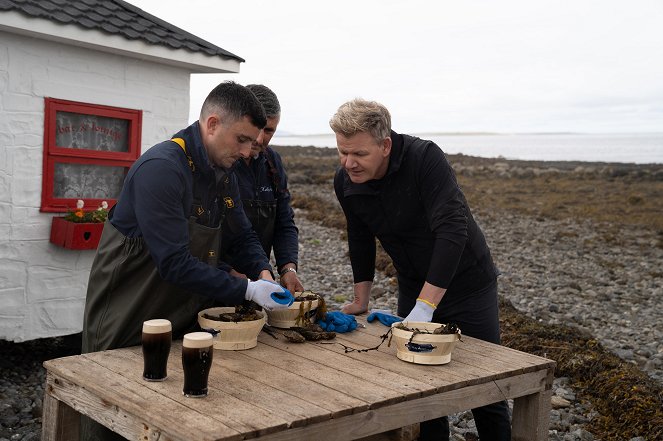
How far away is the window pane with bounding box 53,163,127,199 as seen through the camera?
705 centimetres

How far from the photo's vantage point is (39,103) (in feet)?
22.1

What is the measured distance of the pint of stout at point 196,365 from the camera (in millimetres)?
2727

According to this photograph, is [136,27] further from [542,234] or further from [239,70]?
[542,234]


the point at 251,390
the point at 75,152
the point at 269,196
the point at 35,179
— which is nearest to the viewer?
the point at 251,390

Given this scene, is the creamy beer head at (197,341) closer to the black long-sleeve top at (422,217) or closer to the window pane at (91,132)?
the black long-sleeve top at (422,217)

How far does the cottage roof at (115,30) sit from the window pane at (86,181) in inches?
46.4

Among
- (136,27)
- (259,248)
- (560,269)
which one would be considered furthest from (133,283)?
(560,269)

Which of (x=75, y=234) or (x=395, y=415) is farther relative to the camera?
(x=75, y=234)

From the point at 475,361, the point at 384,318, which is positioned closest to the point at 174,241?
the point at 384,318

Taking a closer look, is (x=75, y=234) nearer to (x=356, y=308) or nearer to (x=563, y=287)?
(x=356, y=308)

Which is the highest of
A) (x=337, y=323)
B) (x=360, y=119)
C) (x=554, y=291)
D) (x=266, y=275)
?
(x=360, y=119)

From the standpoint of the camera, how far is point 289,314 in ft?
13.0

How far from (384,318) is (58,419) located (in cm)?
183

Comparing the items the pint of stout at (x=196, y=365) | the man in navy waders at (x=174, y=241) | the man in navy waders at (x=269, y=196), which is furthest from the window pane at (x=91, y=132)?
the pint of stout at (x=196, y=365)
